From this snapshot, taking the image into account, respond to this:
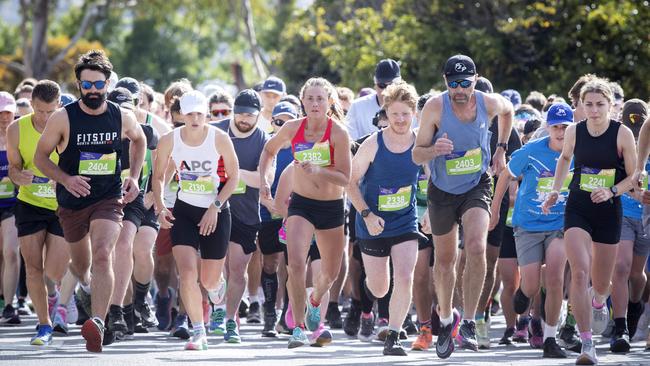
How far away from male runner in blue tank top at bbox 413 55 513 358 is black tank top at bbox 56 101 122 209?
97.1 inches

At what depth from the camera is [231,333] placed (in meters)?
13.1

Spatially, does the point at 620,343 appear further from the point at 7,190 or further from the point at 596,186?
the point at 7,190

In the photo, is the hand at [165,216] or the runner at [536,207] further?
the runner at [536,207]

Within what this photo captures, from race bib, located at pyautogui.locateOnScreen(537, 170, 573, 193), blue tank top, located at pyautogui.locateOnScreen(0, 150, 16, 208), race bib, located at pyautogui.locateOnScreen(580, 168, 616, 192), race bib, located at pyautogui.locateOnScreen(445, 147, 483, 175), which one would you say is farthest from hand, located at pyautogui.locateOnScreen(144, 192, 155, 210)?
race bib, located at pyautogui.locateOnScreen(580, 168, 616, 192)

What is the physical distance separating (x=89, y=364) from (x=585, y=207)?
13.2 ft

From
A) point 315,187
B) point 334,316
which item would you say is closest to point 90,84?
point 315,187

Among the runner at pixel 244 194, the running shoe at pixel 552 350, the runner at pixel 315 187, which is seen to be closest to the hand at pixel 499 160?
the runner at pixel 315 187

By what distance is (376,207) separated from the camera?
1211 centimetres

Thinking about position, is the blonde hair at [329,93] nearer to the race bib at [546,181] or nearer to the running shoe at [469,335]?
the race bib at [546,181]

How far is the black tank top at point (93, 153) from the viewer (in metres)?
11.7

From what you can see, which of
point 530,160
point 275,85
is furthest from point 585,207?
point 275,85

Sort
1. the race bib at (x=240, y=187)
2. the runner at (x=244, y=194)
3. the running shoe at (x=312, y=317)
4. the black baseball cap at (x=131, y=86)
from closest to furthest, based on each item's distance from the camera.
A: the running shoe at (x=312, y=317) < the runner at (x=244, y=194) < the race bib at (x=240, y=187) < the black baseball cap at (x=131, y=86)

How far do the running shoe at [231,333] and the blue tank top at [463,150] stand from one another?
2.59 meters

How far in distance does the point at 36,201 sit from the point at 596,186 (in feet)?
16.1
